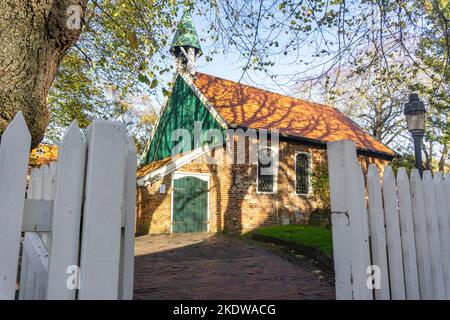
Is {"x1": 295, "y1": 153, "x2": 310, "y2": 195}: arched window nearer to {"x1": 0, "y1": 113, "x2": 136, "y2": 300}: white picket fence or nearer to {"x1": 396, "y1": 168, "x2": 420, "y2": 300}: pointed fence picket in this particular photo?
{"x1": 396, "y1": 168, "x2": 420, "y2": 300}: pointed fence picket

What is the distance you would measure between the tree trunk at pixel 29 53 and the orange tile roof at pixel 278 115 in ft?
36.8

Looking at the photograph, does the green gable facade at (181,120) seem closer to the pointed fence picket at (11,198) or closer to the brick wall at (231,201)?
the brick wall at (231,201)

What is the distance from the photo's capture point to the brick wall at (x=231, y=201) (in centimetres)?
1288

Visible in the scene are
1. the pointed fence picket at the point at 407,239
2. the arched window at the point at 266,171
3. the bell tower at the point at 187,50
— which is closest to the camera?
the pointed fence picket at the point at 407,239

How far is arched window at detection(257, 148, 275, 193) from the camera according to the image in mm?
14141

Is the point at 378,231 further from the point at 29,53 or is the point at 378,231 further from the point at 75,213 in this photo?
the point at 29,53

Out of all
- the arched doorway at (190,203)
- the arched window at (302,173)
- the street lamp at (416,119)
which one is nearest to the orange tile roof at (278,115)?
the arched window at (302,173)

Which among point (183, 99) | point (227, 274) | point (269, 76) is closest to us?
point (269, 76)

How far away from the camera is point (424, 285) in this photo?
254cm

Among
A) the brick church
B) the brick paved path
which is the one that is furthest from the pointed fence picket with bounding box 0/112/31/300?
the brick church

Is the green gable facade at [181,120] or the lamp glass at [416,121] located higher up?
the green gable facade at [181,120]

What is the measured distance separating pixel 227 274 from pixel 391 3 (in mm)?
5336
